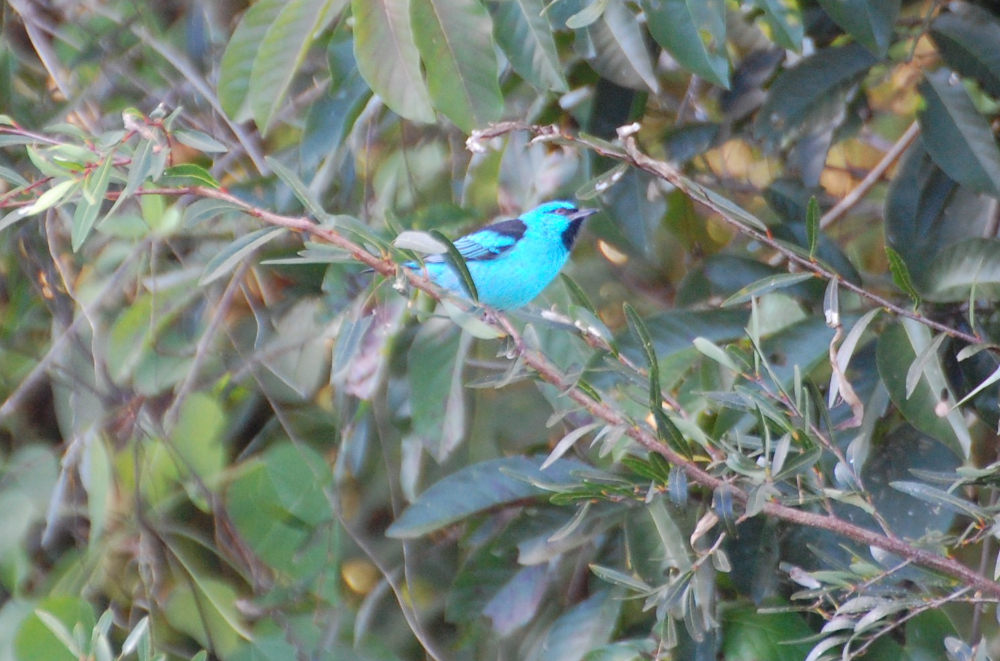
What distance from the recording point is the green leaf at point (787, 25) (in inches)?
103

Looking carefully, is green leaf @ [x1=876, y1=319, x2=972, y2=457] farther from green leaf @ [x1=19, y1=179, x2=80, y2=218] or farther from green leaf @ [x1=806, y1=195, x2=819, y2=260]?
green leaf @ [x1=19, y1=179, x2=80, y2=218]

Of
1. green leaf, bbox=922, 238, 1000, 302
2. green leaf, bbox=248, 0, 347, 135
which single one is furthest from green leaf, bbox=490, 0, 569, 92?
green leaf, bbox=922, 238, 1000, 302

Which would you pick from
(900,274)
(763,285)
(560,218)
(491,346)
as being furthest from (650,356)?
(560,218)

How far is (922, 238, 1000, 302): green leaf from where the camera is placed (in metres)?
2.37

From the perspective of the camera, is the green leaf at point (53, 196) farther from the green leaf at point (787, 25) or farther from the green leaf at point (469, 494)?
the green leaf at point (787, 25)

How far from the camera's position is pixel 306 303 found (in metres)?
3.28

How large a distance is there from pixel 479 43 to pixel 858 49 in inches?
43.3

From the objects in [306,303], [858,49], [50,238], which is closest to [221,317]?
[306,303]

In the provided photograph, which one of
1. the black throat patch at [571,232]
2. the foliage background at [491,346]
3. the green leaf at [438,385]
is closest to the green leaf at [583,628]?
the foliage background at [491,346]

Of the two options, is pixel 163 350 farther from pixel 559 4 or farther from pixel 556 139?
pixel 556 139

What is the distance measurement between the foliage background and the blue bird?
19cm

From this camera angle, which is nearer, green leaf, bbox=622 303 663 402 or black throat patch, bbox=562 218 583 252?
green leaf, bbox=622 303 663 402

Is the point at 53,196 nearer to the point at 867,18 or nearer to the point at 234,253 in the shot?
the point at 234,253

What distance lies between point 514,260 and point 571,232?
33 centimetres
